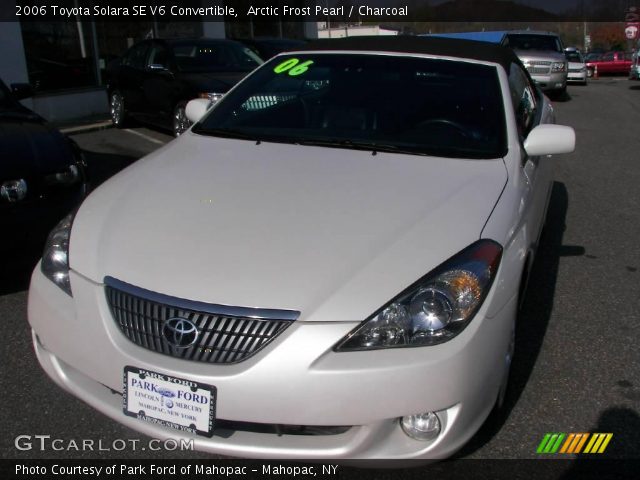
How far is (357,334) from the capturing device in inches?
78.4

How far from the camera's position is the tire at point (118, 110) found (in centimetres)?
974

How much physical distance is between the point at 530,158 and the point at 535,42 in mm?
14976

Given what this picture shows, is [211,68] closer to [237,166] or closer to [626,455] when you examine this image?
[237,166]

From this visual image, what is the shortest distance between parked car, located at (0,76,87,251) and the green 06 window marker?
1.44 metres

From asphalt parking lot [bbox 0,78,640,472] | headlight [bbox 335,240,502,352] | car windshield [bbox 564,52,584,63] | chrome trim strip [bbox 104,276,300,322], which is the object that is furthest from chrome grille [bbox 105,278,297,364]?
car windshield [bbox 564,52,584,63]

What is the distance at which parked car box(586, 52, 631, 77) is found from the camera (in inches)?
1176

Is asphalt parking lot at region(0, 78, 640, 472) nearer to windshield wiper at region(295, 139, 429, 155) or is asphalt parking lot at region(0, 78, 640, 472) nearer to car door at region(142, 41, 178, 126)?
windshield wiper at region(295, 139, 429, 155)

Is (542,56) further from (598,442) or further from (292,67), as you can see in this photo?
(598,442)

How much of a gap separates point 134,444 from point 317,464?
0.75 m

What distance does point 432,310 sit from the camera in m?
2.08

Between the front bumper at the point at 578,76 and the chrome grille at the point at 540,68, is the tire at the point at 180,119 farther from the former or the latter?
the front bumper at the point at 578,76

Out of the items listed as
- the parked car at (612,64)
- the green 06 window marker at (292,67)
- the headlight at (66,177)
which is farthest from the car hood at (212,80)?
the parked car at (612,64)

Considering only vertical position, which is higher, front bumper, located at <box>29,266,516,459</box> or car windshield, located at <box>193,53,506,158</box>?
car windshield, located at <box>193,53,506,158</box>

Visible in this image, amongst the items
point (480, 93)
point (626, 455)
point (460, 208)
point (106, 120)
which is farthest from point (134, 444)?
point (106, 120)
